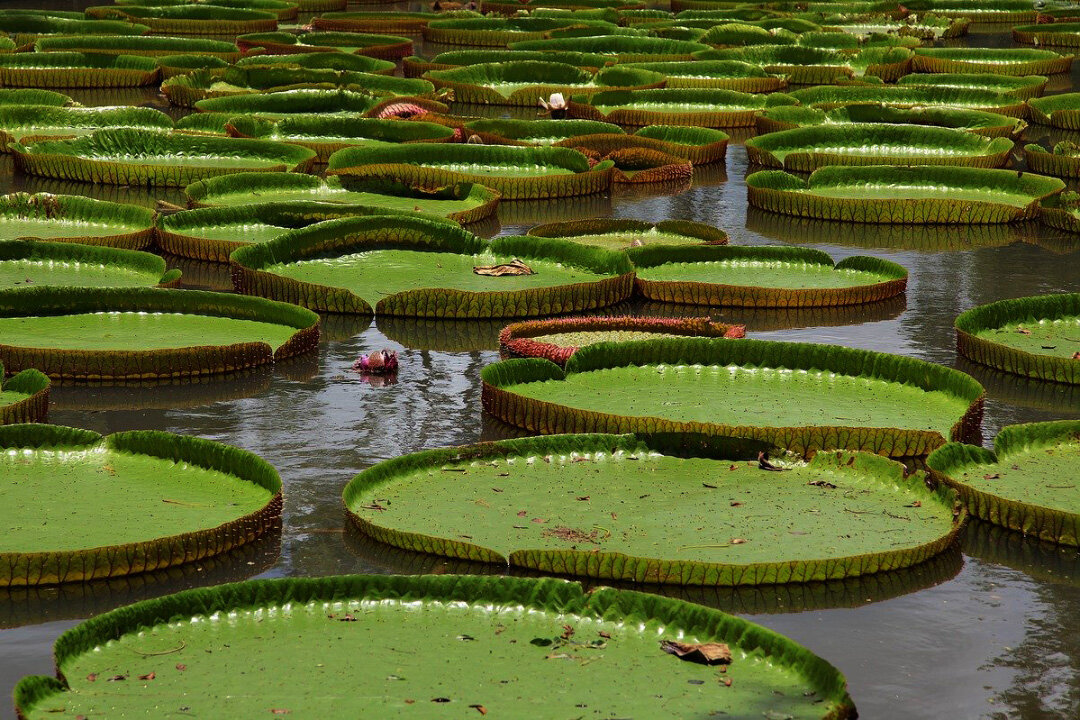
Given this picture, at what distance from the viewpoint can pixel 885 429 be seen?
6789mm

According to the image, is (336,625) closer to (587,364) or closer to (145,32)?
(587,364)

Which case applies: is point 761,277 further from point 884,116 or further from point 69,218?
point 884,116

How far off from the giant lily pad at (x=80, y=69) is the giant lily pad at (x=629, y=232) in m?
9.23

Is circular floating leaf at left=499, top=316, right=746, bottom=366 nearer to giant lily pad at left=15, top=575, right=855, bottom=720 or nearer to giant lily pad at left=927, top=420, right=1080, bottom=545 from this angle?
giant lily pad at left=927, top=420, right=1080, bottom=545

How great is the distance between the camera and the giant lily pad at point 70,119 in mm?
Answer: 14820

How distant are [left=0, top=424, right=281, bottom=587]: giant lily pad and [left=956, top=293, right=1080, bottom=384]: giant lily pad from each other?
4.01 meters

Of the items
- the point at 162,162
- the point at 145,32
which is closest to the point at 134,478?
the point at 162,162

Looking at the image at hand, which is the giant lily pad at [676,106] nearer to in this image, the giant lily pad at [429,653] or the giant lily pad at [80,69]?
the giant lily pad at [80,69]

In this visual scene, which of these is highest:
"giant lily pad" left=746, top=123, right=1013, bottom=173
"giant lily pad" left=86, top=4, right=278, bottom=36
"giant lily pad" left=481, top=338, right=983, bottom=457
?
"giant lily pad" left=86, top=4, right=278, bottom=36

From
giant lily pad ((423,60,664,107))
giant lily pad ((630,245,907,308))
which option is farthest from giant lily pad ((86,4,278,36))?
giant lily pad ((630,245,907,308))

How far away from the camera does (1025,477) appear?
21.4 ft

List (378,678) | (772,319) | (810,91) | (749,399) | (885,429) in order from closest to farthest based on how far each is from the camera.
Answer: (378,678), (885,429), (749,399), (772,319), (810,91)

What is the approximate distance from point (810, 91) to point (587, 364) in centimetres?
1065

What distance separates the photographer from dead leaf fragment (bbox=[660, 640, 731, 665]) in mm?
4766
